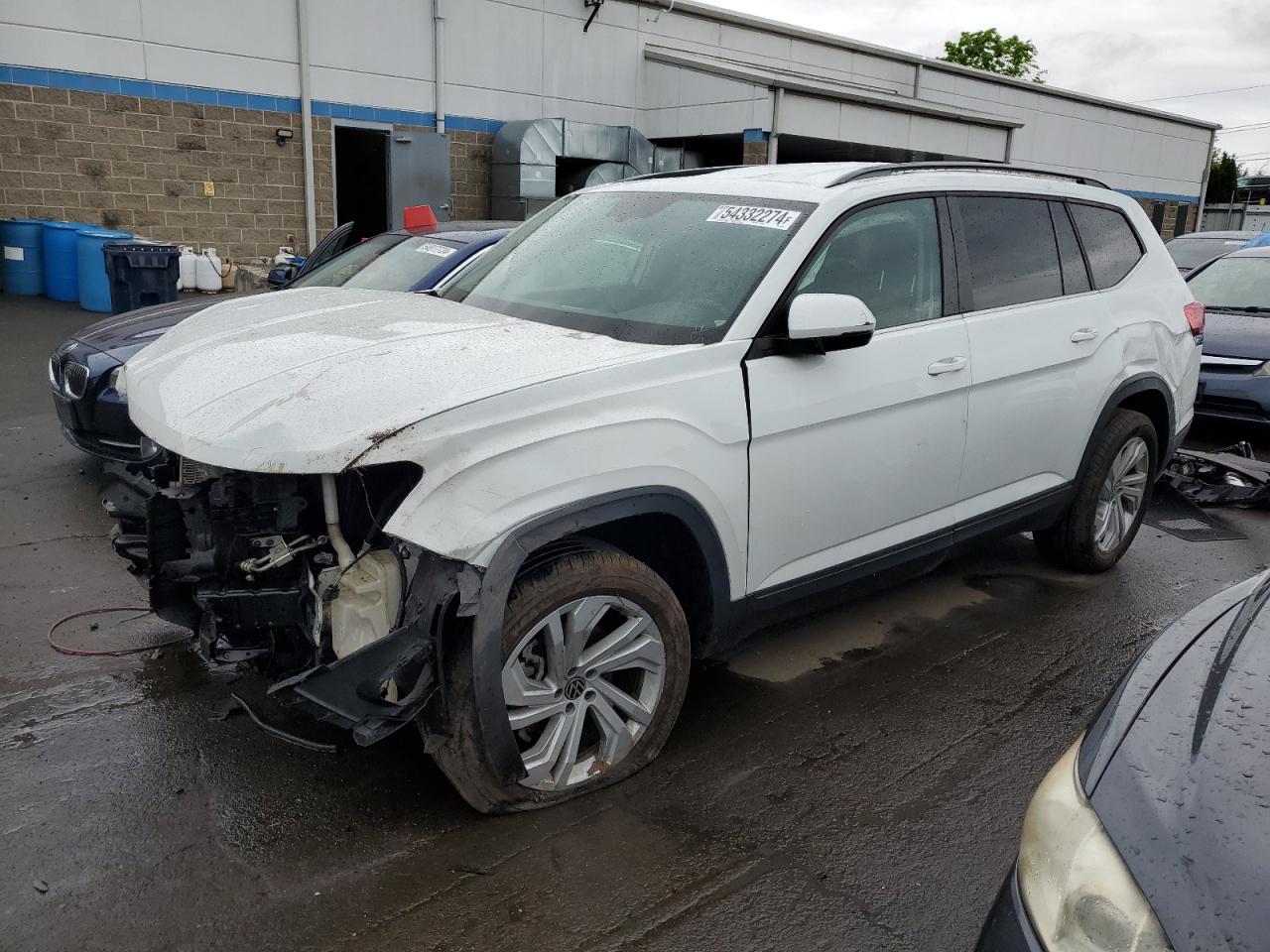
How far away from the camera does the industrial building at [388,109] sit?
13594mm

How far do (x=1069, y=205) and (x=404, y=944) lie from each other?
422 centimetres

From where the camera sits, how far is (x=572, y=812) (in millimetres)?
3098

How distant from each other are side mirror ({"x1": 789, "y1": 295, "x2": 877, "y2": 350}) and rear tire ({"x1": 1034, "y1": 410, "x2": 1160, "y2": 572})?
214 centimetres

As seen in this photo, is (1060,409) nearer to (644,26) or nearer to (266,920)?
(266,920)

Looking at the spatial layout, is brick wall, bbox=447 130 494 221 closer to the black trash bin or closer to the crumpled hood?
the black trash bin

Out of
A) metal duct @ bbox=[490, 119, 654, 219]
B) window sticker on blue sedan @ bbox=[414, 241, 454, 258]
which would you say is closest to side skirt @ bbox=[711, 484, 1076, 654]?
window sticker on blue sedan @ bbox=[414, 241, 454, 258]

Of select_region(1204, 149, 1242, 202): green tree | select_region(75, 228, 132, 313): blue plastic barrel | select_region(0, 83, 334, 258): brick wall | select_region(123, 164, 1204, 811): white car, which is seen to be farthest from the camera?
select_region(1204, 149, 1242, 202): green tree

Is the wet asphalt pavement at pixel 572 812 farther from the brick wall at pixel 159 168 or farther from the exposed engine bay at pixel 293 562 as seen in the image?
the brick wall at pixel 159 168

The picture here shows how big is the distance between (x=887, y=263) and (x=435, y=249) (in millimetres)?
3803

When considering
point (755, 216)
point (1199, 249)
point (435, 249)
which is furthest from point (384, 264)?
point (1199, 249)

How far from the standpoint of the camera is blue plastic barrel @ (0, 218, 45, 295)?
12.8 metres

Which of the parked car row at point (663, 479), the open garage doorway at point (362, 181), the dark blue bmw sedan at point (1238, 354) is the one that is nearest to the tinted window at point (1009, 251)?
the parked car row at point (663, 479)

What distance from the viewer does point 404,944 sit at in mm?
2533

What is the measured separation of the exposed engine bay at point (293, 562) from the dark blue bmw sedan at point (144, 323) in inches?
83.0
